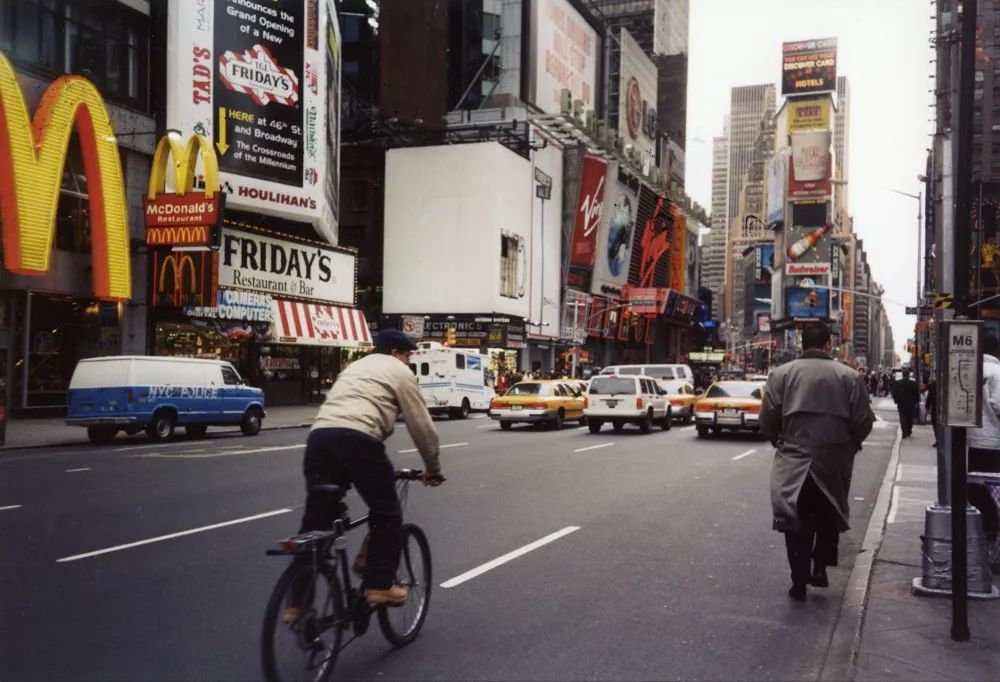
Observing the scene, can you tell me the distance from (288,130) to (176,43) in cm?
552

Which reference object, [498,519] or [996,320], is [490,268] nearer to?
[498,519]

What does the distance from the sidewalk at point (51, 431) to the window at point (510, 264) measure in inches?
1142

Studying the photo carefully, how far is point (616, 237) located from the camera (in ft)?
255

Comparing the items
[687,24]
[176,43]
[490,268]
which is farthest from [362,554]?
[687,24]

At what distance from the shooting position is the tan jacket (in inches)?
198

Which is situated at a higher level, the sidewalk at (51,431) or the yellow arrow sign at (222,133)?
the yellow arrow sign at (222,133)

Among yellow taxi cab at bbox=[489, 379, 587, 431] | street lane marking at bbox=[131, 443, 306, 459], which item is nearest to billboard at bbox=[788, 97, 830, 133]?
yellow taxi cab at bbox=[489, 379, 587, 431]

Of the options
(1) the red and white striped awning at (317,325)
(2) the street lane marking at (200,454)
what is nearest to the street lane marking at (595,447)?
(2) the street lane marking at (200,454)

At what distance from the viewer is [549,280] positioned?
6731 cm

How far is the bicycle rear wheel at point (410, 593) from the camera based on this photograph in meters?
5.49

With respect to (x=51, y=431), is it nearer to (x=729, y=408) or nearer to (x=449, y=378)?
(x=449, y=378)

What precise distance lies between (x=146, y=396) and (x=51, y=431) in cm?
413

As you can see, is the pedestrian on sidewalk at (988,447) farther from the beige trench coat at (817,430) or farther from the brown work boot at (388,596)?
the brown work boot at (388,596)

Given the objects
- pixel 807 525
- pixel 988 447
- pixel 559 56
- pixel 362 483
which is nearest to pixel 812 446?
pixel 807 525
